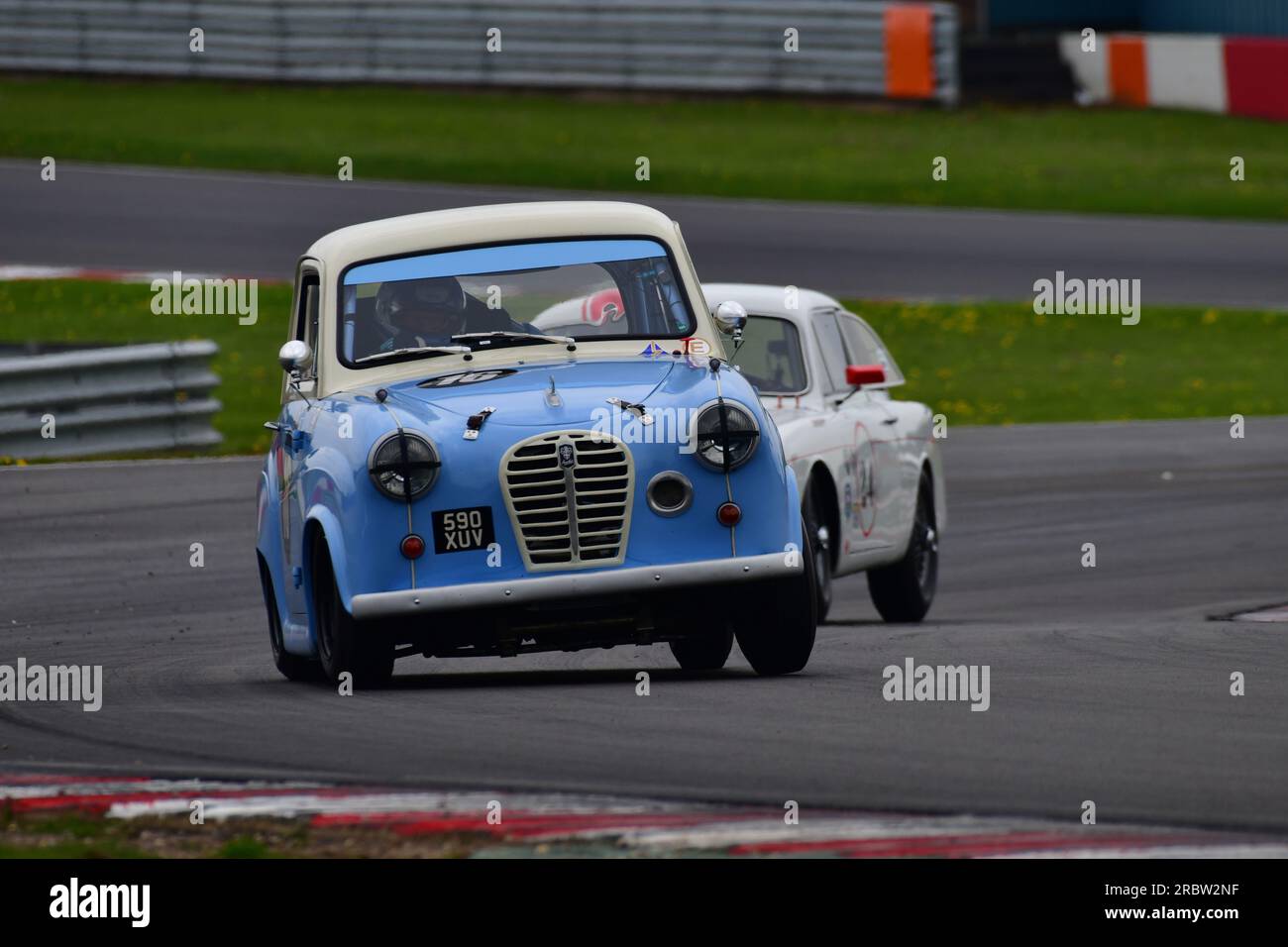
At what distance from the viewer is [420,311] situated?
9312 millimetres

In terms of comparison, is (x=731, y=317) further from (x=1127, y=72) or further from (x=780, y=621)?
(x=1127, y=72)

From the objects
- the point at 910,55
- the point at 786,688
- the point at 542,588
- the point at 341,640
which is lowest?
the point at 786,688

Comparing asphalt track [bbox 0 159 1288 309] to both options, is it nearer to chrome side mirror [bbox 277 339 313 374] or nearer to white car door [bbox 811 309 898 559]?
white car door [bbox 811 309 898 559]

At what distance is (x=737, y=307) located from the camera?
9.40 metres

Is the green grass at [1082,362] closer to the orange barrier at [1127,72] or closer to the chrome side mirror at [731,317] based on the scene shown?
the orange barrier at [1127,72]

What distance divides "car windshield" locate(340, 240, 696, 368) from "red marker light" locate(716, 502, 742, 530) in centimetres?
124

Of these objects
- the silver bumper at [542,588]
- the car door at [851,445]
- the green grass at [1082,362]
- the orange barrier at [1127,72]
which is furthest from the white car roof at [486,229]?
the orange barrier at [1127,72]

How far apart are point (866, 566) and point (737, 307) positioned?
2755 millimetres

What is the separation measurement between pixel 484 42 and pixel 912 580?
71.4 feet

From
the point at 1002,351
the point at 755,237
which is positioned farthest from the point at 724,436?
the point at 755,237

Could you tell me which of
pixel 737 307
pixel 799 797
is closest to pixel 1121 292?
pixel 737 307

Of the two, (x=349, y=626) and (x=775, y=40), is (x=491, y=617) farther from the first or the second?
(x=775, y=40)

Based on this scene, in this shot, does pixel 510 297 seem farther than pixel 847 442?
No

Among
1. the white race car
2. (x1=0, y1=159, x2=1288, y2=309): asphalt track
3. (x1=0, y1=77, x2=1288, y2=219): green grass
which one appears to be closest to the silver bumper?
the white race car
